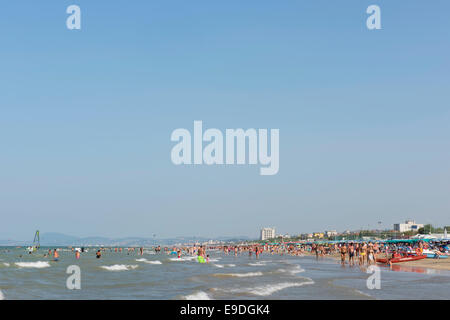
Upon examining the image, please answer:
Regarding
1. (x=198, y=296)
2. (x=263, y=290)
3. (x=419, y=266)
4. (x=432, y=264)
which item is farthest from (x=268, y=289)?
(x=432, y=264)

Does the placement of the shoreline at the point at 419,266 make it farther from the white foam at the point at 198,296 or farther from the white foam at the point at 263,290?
the white foam at the point at 198,296

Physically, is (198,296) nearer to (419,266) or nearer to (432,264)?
(419,266)

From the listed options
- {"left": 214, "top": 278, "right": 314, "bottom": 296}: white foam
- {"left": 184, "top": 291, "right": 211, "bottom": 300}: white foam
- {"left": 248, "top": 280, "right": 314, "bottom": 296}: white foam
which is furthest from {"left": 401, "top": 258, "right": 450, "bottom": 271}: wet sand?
{"left": 184, "top": 291, "right": 211, "bottom": 300}: white foam

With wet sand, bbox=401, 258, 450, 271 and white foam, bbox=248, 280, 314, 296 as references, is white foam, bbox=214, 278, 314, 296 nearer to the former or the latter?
white foam, bbox=248, 280, 314, 296

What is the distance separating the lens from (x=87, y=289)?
73.9 ft

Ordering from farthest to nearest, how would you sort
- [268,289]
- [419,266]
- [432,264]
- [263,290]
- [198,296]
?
[432,264] < [419,266] < [268,289] < [263,290] < [198,296]

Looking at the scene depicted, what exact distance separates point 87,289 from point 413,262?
1289 inches

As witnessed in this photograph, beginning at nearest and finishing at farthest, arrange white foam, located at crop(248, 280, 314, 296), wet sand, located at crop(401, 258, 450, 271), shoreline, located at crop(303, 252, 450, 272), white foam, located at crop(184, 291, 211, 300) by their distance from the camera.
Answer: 1. white foam, located at crop(184, 291, 211, 300)
2. white foam, located at crop(248, 280, 314, 296)
3. shoreline, located at crop(303, 252, 450, 272)
4. wet sand, located at crop(401, 258, 450, 271)

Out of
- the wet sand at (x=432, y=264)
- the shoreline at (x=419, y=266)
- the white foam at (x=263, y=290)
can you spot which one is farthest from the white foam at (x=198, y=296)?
the wet sand at (x=432, y=264)

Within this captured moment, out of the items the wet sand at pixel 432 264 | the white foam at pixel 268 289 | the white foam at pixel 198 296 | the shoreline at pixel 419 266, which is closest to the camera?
the white foam at pixel 198 296
